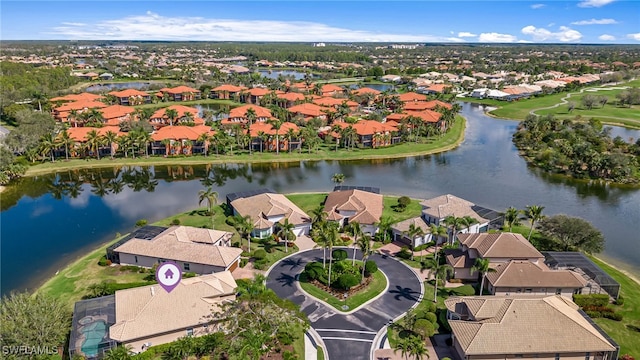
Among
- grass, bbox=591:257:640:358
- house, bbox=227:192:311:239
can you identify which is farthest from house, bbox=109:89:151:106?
grass, bbox=591:257:640:358

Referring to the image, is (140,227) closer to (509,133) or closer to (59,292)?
(59,292)

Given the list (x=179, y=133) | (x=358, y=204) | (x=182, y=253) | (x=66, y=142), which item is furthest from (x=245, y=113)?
(x=182, y=253)

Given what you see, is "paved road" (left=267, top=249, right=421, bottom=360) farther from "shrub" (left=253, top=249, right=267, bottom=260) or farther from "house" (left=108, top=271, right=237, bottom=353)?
"house" (left=108, top=271, right=237, bottom=353)

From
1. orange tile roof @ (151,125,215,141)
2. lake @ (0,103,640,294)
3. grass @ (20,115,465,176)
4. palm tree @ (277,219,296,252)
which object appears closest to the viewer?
palm tree @ (277,219,296,252)

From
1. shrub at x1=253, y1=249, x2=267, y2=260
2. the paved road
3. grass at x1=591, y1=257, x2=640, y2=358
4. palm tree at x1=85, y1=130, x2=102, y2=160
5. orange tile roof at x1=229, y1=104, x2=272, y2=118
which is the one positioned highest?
orange tile roof at x1=229, y1=104, x2=272, y2=118

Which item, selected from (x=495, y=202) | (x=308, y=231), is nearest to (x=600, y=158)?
(x=495, y=202)

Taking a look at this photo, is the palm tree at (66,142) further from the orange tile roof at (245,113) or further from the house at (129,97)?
the house at (129,97)
